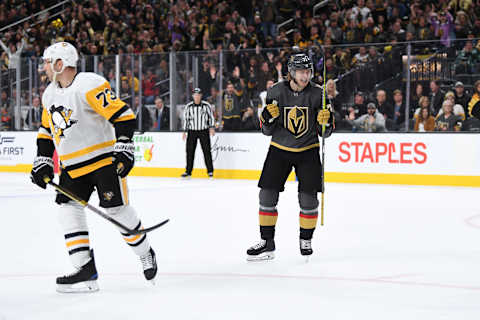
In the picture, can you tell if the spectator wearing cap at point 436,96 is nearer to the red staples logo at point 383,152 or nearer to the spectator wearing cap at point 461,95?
the spectator wearing cap at point 461,95

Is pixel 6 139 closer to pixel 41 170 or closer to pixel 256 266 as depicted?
pixel 256 266

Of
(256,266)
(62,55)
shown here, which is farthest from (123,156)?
(256,266)

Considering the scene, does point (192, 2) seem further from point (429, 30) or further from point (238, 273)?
point (238, 273)

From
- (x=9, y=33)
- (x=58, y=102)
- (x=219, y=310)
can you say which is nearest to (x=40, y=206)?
(x=58, y=102)

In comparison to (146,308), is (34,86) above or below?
above

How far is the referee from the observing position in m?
10.9

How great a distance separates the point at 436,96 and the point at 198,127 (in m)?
3.54

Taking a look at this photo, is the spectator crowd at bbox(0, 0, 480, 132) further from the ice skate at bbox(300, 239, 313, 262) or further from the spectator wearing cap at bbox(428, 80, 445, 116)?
the ice skate at bbox(300, 239, 313, 262)

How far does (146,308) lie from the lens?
3.23 meters

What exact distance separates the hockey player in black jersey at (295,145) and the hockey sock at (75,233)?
1.22m

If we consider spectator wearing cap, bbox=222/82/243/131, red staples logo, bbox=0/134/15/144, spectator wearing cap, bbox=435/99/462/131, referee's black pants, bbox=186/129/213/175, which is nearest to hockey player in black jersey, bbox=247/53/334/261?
spectator wearing cap, bbox=435/99/462/131

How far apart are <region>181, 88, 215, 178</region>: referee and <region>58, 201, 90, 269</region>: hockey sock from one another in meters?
7.28

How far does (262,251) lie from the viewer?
4.54m

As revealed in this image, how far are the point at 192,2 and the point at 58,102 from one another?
1208 centimetres
